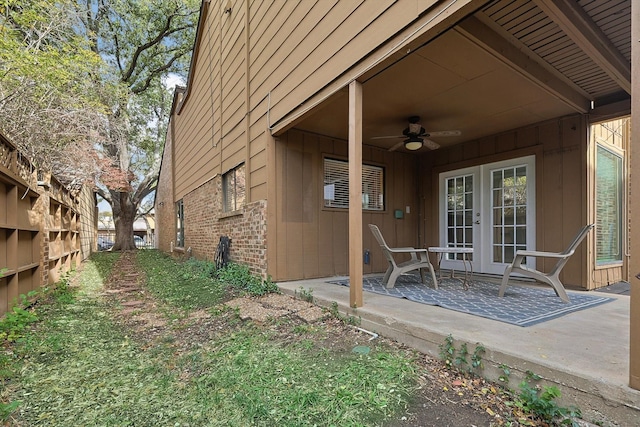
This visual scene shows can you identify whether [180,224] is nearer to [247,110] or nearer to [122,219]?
[247,110]

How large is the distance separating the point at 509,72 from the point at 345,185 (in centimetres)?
301

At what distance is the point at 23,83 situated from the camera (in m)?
5.23

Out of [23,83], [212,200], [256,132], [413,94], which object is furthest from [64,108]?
[413,94]

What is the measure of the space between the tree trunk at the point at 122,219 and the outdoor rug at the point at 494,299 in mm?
16309

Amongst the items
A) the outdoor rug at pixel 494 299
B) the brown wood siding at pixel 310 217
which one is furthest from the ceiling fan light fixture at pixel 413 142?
the outdoor rug at pixel 494 299

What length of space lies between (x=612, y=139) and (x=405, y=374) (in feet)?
16.6

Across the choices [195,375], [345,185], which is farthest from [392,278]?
[195,375]

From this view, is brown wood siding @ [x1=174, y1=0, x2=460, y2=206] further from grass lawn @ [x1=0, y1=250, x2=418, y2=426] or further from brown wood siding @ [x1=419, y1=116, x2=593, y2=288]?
brown wood siding @ [x1=419, y1=116, x2=593, y2=288]

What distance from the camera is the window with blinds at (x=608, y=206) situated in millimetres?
4438

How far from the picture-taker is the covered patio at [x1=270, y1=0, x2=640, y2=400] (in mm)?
1985

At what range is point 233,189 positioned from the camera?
6.71m

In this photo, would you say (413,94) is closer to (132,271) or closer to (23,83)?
(23,83)

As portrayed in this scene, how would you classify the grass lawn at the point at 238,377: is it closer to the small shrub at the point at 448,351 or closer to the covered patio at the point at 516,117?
the small shrub at the point at 448,351

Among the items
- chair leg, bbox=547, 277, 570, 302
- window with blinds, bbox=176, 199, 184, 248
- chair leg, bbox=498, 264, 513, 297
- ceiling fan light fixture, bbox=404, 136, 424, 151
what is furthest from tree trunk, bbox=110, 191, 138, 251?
chair leg, bbox=547, 277, 570, 302
